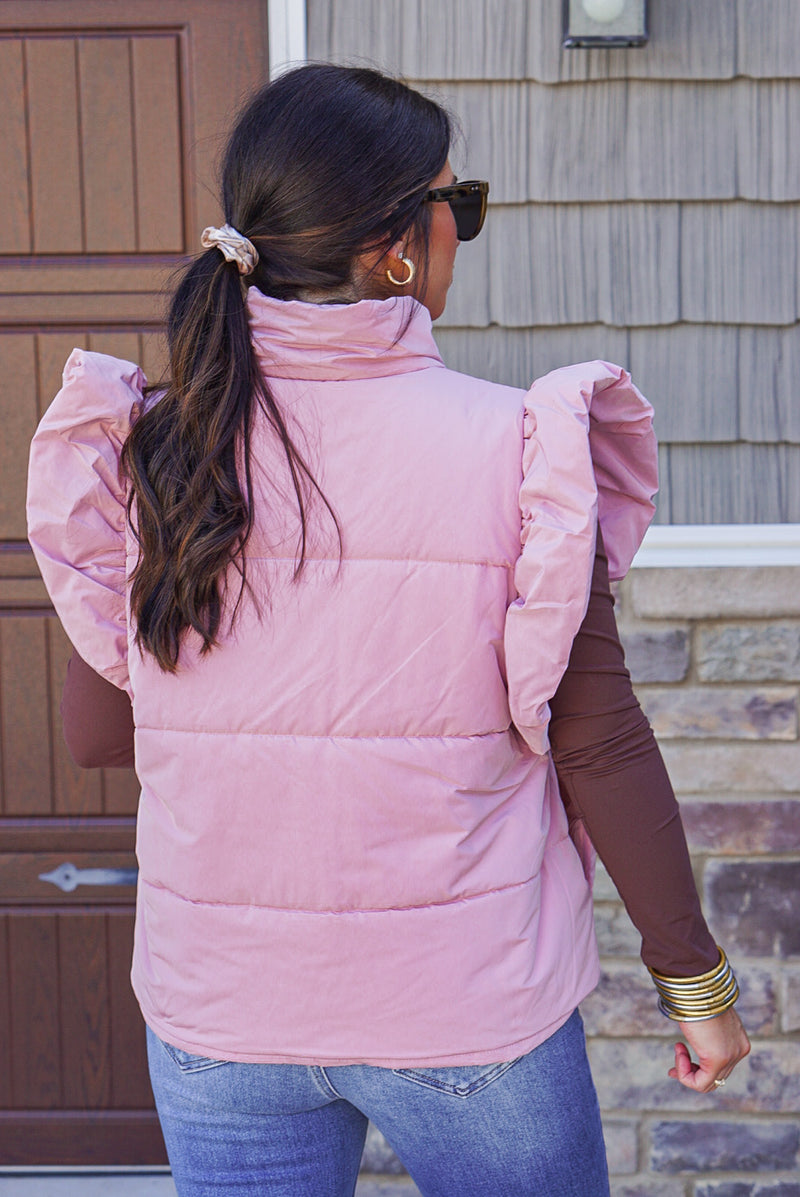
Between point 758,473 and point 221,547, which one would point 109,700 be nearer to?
point 221,547

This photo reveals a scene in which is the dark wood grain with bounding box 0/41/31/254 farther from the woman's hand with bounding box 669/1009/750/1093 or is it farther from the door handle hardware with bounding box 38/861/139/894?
the woman's hand with bounding box 669/1009/750/1093

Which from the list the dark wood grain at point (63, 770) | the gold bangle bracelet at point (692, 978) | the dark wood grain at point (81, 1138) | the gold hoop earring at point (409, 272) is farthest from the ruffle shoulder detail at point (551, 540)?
the dark wood grain at point (81, 1138)

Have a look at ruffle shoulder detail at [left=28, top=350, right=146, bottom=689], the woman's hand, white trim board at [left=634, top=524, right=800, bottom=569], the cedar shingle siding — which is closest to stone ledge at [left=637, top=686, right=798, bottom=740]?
white trim board at [left=634, top=524, right=800, bottom=569]

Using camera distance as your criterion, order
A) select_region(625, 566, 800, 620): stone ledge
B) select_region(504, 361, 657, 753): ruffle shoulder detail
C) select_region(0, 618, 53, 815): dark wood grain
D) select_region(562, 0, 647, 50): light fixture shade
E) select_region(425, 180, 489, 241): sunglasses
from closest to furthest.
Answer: select_region(504, 361, 657, 753): ruffle shoulder detail → select_region(425, 180, 489, 241): sunglasses → select_region(562, 0, 647, 50): light fixture shade → select_region(625, 566, 800, 620): stone ledge → select_region(0, 618, 53, 815): dark wood grain

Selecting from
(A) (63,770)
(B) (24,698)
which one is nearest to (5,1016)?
(A) (63,770)

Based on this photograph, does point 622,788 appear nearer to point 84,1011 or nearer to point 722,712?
point 722,712

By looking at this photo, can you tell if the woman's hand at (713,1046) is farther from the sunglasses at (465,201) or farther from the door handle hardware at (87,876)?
the door handle hardware at (87,876)

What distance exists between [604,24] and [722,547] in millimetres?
1096

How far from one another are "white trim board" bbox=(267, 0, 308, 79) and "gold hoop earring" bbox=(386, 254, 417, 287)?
136 centimetres

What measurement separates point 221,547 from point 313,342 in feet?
0.68

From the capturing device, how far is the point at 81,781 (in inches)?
97.3

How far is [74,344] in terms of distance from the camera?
2.43 metres

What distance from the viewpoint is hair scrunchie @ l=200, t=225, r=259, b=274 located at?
1010 mm

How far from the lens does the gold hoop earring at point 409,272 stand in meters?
1.05
